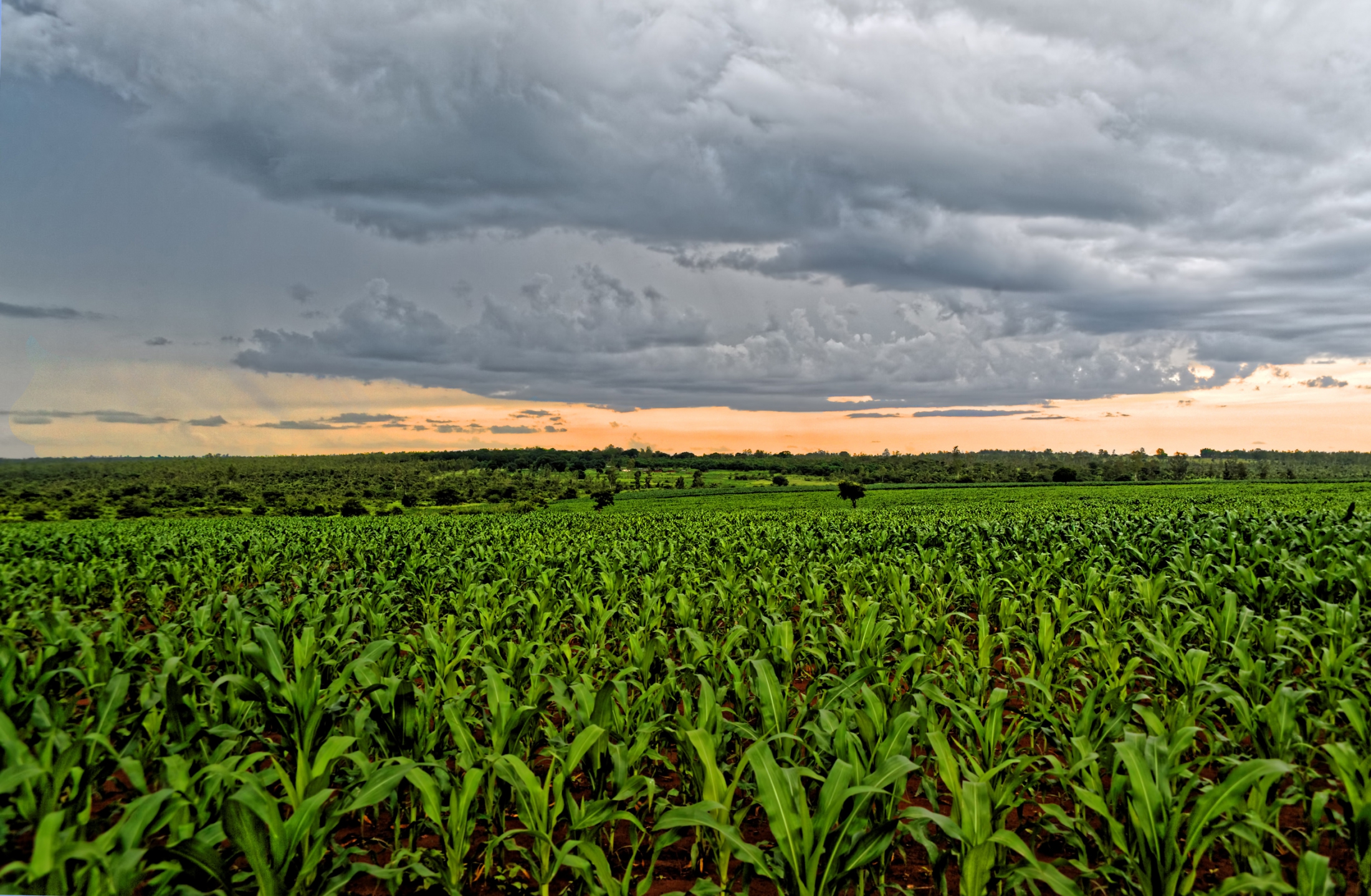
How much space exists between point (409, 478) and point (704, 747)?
14249 cm

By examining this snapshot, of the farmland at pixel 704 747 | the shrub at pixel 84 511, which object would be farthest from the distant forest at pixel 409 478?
the farmland at pixel 704 747

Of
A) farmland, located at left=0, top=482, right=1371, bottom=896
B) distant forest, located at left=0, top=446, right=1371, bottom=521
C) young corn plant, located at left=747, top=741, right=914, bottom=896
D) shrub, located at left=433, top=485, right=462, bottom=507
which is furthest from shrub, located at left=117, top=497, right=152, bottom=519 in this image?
young corn plant, located at left=747, top=741, right=914, bottom=896

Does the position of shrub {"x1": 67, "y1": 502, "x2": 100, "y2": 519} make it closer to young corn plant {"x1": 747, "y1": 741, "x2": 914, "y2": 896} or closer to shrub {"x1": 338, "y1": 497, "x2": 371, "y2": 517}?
shrub {"x1": 338, "y1": 497, "x2": 371, "y2": 517}

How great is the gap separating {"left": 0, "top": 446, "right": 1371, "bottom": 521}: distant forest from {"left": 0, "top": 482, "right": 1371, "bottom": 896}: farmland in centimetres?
6593

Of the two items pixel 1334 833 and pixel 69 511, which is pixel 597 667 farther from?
pixel 69 511

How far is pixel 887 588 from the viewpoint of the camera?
11.4 meters

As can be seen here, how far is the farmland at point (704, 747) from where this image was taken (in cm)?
322

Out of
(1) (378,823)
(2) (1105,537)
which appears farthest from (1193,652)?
(2) (1105,537)

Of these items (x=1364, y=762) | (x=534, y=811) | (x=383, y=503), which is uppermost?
(x=1364, y=762)

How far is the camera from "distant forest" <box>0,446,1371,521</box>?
7131 centimetres

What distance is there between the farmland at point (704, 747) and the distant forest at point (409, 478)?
65.9m

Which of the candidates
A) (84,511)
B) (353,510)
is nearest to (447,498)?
(353,510)

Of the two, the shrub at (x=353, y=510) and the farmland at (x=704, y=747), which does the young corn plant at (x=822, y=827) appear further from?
the shrub at (x=353, y=510)

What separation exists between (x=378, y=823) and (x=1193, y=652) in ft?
22.7
